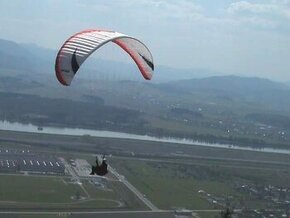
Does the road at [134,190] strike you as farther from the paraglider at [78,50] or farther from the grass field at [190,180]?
the paraglider at [78,50]

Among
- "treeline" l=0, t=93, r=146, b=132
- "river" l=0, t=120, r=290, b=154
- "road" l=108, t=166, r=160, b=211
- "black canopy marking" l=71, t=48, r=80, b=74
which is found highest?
"black canopy marking" l=71, t=48, r=80, b=74

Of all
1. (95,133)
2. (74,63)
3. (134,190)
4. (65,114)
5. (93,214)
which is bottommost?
(93,214)

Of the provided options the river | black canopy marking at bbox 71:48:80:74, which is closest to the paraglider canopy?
black canopy marking at bbox 71:48:80:74

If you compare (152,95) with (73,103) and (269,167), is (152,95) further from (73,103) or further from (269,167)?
(269,167)

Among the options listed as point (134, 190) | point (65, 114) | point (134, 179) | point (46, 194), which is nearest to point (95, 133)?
point (65, 114)

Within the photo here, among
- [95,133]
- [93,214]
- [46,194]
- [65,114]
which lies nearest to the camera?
[93,214]

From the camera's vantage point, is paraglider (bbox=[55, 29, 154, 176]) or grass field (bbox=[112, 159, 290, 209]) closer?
paraglider (bbox=[55, 29, 154, 176])

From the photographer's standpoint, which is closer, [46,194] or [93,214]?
[93,214]

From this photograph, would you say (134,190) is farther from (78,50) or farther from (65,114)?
(65,114)

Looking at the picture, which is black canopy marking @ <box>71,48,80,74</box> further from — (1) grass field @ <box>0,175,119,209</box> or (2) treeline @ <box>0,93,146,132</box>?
(2) treeline @ <box>0,93,146,132</box>
